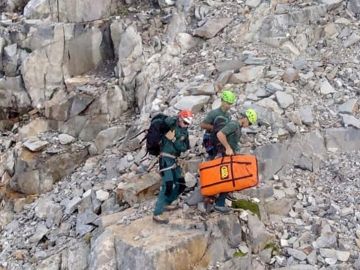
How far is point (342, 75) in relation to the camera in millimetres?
13094

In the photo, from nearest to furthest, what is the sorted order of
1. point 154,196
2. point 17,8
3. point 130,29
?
point 154,196
point 130,29
point 17,8

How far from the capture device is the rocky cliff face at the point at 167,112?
9547 millimetres

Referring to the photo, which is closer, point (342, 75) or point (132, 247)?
point (132, 247)

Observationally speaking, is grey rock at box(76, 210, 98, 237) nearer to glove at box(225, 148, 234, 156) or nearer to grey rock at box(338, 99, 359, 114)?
glove at box(225, 148, 234, 156)

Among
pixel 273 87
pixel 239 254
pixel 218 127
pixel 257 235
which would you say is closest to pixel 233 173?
pixel 218 127

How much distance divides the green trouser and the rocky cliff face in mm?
342

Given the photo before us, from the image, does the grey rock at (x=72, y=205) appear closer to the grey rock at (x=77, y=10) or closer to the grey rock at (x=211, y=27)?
the grey rock at (x=211, y=27)

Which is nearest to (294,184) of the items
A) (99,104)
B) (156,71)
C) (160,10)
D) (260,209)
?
(260,209)

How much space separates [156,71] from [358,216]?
663 centimetres

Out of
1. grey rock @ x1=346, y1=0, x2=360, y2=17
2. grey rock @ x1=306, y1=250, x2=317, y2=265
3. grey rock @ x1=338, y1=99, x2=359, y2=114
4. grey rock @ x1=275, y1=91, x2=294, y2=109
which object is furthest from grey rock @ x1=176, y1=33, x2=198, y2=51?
grey rock @ x1=306, y1=250, x2=317, y2=265

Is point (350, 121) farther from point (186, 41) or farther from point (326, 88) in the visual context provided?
point (186, 41)

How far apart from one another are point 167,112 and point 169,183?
346 centimetres

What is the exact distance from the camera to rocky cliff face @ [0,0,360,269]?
955 centimetres

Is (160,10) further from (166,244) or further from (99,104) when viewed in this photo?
(166,244)
